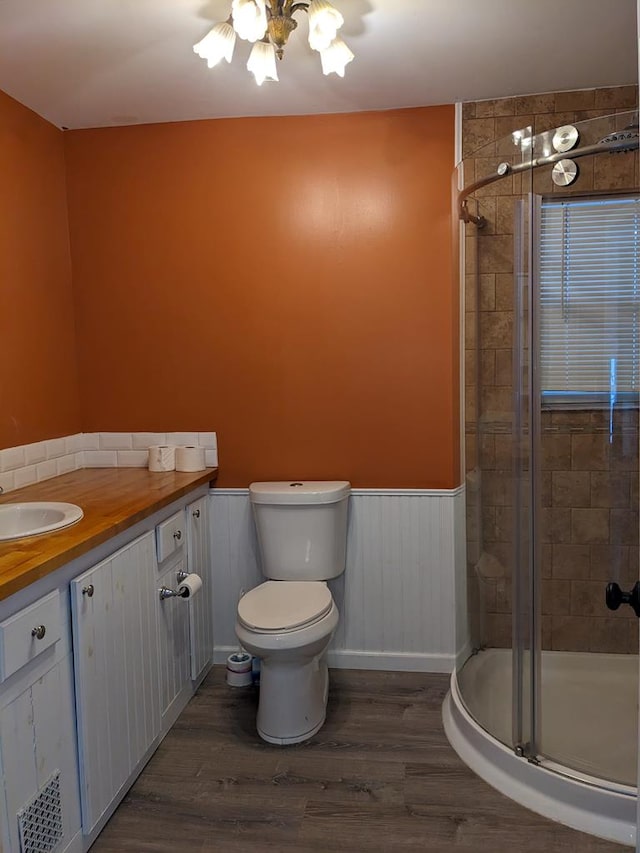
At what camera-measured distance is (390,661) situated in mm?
2967

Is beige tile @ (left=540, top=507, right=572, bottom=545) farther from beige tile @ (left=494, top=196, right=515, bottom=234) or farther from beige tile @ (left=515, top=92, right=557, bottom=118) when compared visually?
beige tile @ (left=515, top=92, right=557, bottom=118)

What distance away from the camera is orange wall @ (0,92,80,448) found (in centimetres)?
255

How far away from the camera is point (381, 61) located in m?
2.37

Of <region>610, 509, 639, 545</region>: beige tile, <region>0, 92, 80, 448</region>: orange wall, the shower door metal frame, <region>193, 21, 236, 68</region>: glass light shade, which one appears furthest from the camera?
<region>0, 92, 80, 448</region>: orange wall

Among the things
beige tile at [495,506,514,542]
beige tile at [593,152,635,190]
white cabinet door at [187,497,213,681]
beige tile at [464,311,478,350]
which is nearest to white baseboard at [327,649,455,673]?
white cabinet door at [187,497,213,681]

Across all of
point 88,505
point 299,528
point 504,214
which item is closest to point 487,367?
point 504,214

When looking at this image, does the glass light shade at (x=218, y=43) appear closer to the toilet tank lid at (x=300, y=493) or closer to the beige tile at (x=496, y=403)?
the beige tile at (x=496, y=403)

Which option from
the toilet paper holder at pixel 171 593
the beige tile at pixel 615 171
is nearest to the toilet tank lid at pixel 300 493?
the toilet paper holder at pixel 171 593

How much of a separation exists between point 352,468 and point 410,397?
1.33 feet

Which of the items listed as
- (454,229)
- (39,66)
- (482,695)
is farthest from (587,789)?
(39,66)

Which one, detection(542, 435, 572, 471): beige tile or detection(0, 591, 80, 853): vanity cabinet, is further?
detection(542, 435, 572, 471): beige tile

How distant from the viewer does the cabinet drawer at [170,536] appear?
2357mm

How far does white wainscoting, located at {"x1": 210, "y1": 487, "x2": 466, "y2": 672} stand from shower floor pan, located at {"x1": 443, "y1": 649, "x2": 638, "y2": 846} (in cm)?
39

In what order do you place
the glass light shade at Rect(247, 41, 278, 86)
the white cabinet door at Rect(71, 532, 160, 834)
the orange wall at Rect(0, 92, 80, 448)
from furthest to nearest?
1. the orange wall at Rect(0, 92, 80, 448)
2. the glass light shade at Rect(247, 41, 278, 86)
3. the white cabinet door at Rect(71, 532, 160, 834)
